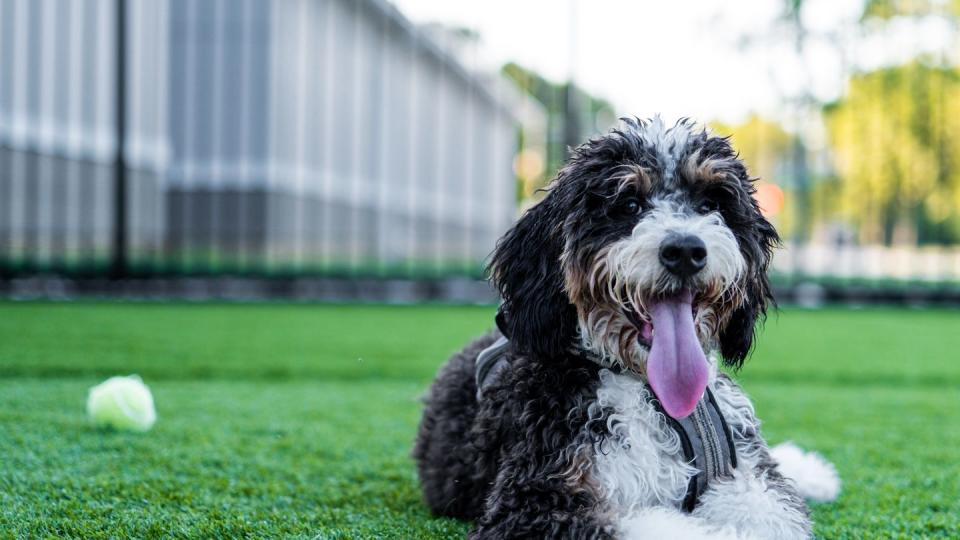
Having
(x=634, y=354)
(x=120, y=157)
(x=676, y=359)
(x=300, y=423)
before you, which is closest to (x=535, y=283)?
(x=634, y=354)

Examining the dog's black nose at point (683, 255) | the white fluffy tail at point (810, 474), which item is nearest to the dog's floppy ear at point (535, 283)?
the dog's black nose at point (683, 255)

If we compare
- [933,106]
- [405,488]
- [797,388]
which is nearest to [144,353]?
[405,488]

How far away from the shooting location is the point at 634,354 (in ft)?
8.09

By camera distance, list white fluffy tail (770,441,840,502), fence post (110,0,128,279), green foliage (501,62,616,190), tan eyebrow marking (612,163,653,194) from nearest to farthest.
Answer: tan eyebrow marking (612,163,653,194)
white fluffy tail (770,441,840,502)
fence post (110,0,128,279)
green foliage (501,62,616,190)

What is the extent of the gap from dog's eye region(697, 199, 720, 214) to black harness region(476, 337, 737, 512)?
495 mm

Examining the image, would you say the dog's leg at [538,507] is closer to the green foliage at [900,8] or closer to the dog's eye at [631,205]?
the dog's eye at [631,205]

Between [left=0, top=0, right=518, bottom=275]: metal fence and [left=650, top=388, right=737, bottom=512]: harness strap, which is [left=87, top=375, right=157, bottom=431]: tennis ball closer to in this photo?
[left=650, top=388, right=737, bottom=512]: harness strap

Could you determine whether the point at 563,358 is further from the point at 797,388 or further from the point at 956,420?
the point at 797,388

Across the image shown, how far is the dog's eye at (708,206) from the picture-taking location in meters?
2.57

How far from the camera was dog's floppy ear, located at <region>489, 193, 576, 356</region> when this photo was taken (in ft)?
8.25

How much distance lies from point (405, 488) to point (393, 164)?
20726mm

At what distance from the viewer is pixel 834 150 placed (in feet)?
45.5

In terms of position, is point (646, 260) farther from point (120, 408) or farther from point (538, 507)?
point (120, 408)

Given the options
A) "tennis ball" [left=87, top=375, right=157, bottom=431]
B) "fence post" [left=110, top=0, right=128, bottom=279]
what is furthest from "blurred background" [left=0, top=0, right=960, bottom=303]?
"tennis ball" [left=87, top=375, right=157, bottom=431]
